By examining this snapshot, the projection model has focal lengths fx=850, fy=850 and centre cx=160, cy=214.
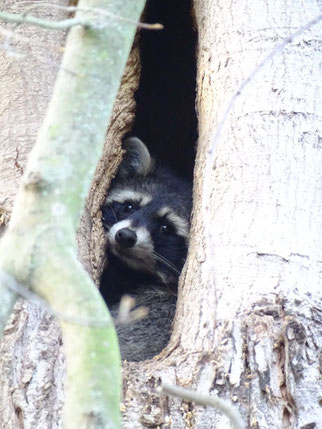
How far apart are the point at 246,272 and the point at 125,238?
1.49 m

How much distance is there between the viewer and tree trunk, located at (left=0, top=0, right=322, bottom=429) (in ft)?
10.1

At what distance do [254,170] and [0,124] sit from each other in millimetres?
1278

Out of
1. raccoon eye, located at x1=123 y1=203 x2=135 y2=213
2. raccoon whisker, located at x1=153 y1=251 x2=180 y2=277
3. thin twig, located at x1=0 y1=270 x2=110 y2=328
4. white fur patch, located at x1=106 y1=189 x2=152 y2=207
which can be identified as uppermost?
thin twig, located at x1=0 y1=270 x2=110 y2=328

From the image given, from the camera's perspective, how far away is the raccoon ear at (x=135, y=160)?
545cm

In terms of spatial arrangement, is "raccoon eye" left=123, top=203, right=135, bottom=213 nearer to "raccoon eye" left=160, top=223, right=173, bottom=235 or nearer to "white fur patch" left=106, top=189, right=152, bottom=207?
"white fur patch" left=106, top=189, right=152, bottom=207

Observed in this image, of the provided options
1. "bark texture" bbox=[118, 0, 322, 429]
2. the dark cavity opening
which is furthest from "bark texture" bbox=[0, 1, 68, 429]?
the dark cavity opening

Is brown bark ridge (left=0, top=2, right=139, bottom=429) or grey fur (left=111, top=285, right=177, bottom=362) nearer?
brown bark ridge (left=0, top=2, right=139, bottom=429)

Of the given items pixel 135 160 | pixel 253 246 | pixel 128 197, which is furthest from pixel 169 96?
pixel 253 246

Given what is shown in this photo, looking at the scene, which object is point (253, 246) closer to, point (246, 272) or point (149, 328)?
point (246, 272)

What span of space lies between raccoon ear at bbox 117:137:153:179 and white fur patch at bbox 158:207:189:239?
18.6 inches

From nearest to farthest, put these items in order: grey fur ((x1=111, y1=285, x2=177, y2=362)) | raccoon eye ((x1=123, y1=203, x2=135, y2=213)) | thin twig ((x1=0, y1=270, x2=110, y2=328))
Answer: thin twig ((x1=0, y1=270, x2=110, y2=328)) → grey fur ((x1=111, y1=285, x2=177, y2=362)) → raccoon eye ((x1=123, y1=203, x2=135, y2=213))

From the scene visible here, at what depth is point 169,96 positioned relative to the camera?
650 centimetres

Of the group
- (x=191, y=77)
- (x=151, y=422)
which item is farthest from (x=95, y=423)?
(x=191, y=77)

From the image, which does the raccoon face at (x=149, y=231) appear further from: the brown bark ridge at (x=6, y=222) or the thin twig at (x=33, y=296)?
the thin twig at (x=33, y=296)
